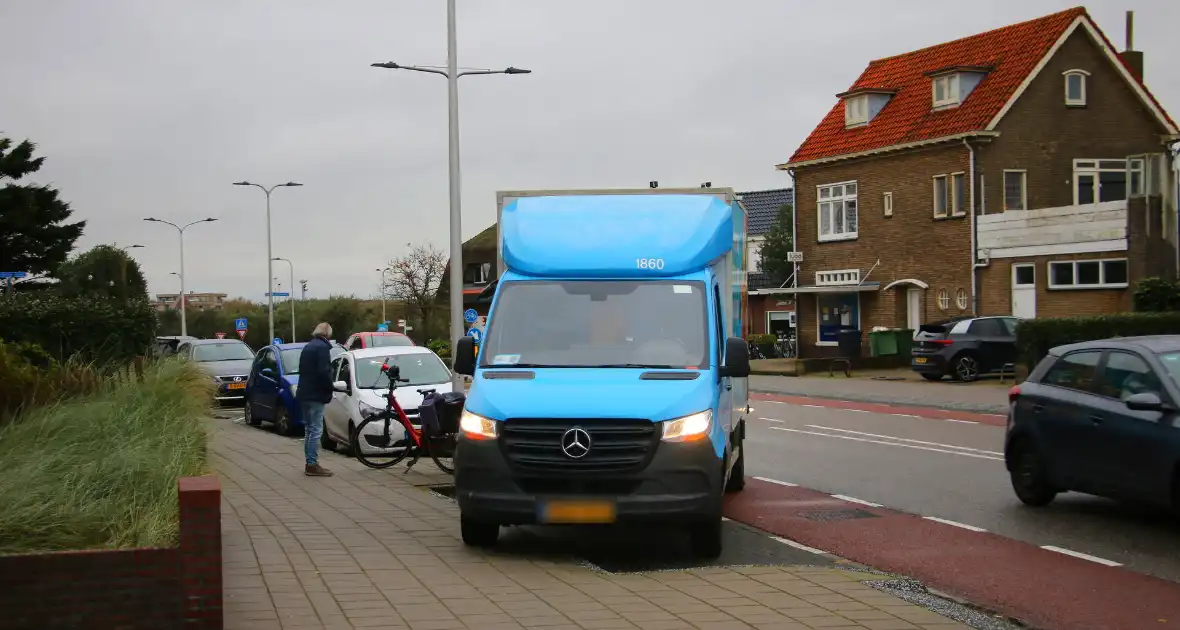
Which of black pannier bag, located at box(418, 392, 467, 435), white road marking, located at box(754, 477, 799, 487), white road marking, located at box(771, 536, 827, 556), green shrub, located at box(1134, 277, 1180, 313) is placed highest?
green shrub, located at box(1134, 277, 1180, 313)

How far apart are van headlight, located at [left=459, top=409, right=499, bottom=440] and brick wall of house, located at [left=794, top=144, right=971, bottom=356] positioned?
31736 mm

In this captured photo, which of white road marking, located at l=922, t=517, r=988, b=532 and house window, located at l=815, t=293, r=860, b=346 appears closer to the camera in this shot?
white road marking, located at l=922, t=517, r=988, b=532

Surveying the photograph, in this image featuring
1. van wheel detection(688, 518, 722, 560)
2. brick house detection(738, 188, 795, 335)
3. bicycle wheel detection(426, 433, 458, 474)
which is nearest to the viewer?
van wheel detection(688, 518, 722, 560)

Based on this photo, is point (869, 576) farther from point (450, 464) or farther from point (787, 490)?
point (450, 464)

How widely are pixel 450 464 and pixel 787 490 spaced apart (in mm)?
4013

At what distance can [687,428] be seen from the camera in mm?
9312

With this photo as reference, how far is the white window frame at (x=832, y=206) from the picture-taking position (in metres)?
44.2

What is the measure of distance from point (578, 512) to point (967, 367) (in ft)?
80.4

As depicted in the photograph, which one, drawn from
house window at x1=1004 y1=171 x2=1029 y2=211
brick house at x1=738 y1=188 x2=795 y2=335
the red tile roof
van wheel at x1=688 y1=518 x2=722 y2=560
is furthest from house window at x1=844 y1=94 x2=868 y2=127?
van wheel at x1=688 y1=518 x2=722 y2=560

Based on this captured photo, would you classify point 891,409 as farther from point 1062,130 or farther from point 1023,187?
point 1062,130

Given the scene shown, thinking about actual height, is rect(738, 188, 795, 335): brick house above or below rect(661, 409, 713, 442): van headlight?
above

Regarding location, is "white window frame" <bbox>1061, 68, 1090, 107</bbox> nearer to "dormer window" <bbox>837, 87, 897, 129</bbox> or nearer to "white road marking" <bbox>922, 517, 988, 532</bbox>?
"dormer window" <bbox>837, 87, 897, 129</bbox>

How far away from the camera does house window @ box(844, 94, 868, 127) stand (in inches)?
1774

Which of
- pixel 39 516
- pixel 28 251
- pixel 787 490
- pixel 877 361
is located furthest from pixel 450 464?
pixel 28 251
